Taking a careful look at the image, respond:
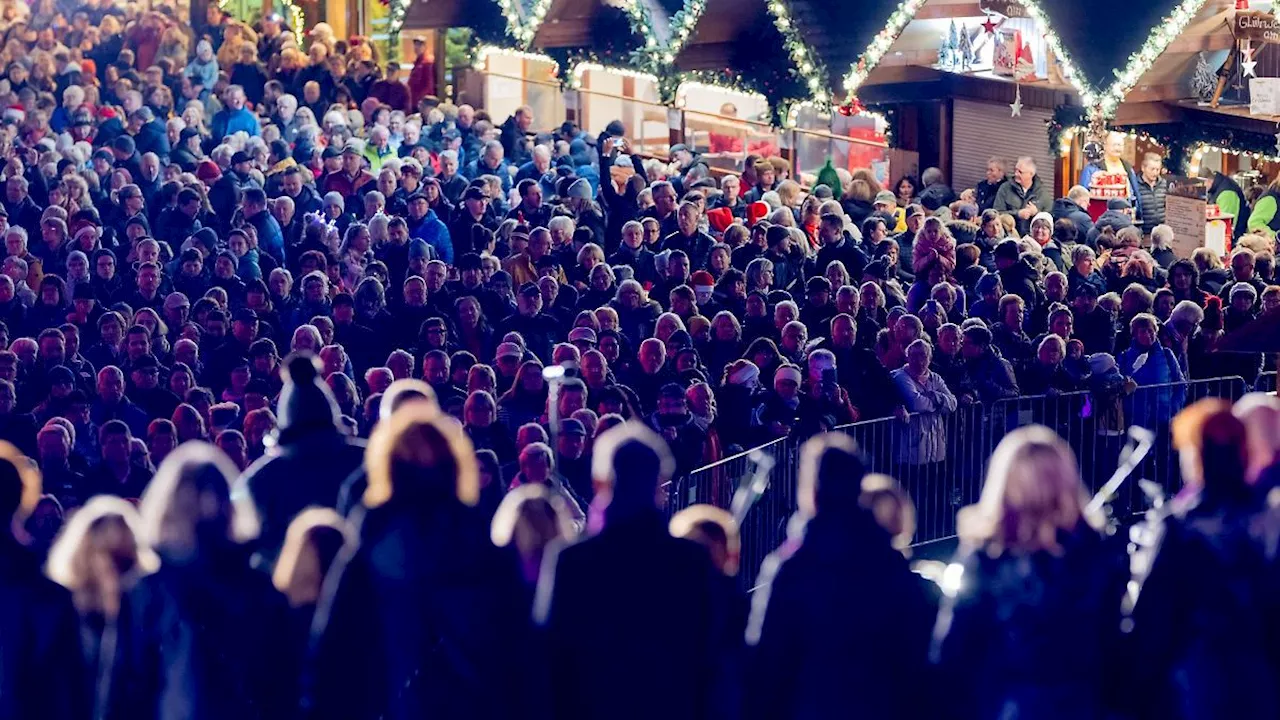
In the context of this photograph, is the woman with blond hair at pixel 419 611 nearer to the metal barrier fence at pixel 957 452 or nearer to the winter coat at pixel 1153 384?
the metal barrier fence at pixel 957 452

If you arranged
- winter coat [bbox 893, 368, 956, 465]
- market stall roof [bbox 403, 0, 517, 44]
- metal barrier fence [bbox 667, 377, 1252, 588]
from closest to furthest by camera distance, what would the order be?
metal barrier fence [bbox 667, 377, 1252, 588] → winter coat [bbox 893, 368, 956, 465] → market stall roof [bbox 403, 0, 517, 44]

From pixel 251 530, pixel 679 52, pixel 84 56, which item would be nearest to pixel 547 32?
pixel 679 52

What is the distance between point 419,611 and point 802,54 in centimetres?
1354

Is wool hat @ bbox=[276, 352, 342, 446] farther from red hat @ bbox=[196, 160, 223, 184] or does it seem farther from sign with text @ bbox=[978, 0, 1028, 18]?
sign with text @ bbox=[978, 0, 1028, 18]

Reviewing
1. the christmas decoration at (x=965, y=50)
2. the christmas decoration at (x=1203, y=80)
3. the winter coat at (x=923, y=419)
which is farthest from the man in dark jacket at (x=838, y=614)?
the christmas decoration at (x=965, y=50)

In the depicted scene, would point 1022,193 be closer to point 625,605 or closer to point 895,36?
point 895,36

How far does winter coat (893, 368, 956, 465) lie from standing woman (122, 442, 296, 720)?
7230 millimetres

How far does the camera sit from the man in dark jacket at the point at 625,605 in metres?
6.48

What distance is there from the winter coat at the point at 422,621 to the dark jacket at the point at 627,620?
15cm

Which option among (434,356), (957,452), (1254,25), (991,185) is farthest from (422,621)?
(991,185)

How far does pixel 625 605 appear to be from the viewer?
6.50 metres

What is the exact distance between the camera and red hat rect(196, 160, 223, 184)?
1858cm

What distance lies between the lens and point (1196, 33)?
20594 mm

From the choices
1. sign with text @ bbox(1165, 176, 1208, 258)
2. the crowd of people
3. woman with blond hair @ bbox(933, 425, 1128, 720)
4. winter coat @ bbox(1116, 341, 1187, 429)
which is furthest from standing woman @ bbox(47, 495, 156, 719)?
sign with text @ bbox(1165, 176, 1208, 258)
